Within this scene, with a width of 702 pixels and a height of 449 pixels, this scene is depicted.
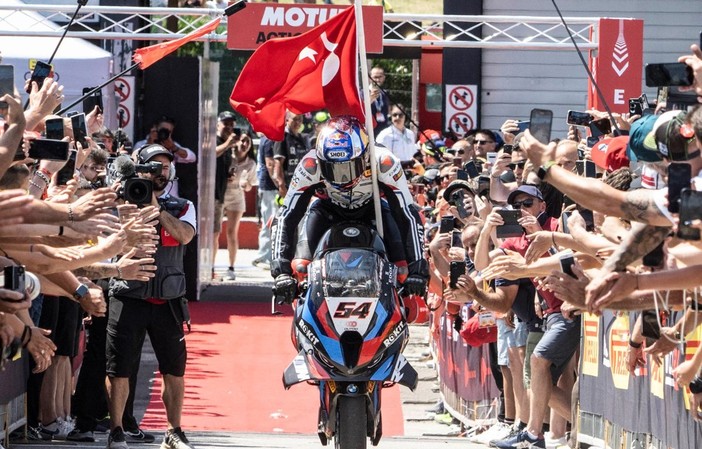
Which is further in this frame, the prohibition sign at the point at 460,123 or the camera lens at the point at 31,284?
the prohibition sign at the point at 460,123

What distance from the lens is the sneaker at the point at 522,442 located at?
32.7 feet

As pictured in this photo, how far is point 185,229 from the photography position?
10359mm

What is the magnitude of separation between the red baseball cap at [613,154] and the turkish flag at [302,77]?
2166mm

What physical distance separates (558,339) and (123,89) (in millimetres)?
10365

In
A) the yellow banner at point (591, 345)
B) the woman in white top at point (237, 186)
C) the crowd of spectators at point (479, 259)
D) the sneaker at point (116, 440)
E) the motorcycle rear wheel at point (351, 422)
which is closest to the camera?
the crowd of spectators at point (479, 259)

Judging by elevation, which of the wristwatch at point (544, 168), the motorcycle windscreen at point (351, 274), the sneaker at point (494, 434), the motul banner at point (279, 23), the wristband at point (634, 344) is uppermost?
the motul banner at point (279, 23)

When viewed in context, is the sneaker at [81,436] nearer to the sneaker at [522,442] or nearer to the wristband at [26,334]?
the sneaker at [522,442]

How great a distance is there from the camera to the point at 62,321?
10.9 meters

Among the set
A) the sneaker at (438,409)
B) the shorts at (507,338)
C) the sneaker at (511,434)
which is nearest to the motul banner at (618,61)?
the sneaker at (438,409)

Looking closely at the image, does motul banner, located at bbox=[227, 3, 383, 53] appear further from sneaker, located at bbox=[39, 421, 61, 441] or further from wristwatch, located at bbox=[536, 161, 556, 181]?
wristwatch, located at bbox=[536, 161, 556, 181]

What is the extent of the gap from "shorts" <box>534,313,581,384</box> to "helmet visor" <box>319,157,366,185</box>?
1.95 metres

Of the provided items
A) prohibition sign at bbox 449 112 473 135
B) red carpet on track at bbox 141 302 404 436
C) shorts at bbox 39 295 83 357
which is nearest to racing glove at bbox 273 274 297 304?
shorts at bbox 39 295 83 357

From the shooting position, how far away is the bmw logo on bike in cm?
906

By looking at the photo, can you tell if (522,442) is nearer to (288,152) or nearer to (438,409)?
(438,409)
